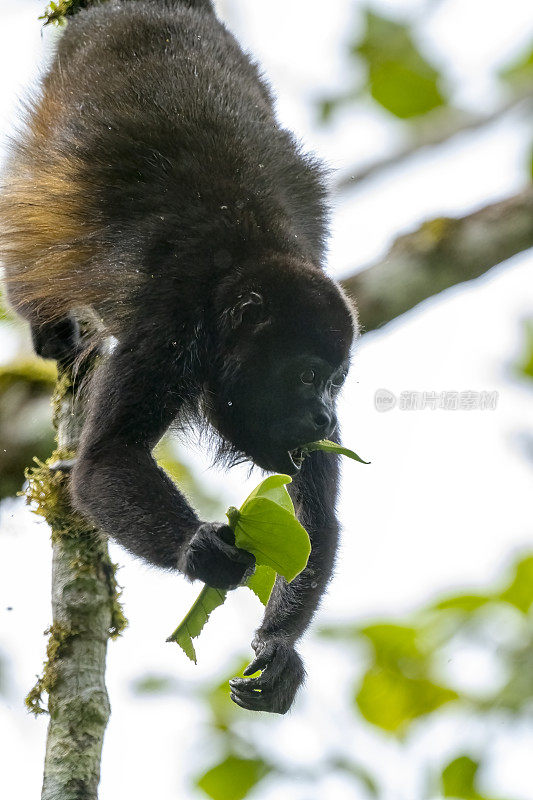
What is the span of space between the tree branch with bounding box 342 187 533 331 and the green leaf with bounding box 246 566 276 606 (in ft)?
7.45

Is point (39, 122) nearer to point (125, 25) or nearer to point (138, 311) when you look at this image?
point (125, 25)

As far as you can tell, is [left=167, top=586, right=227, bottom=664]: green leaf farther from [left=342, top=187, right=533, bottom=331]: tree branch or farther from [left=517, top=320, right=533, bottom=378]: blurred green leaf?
[left=342, top=187, right=533, bottom=331]: tree branch

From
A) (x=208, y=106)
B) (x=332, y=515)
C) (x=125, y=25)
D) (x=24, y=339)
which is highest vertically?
(x=125, y=25)

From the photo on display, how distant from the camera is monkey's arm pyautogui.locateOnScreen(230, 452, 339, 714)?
12.2 feet

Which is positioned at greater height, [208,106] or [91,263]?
[208,106]

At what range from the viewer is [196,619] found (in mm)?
3291

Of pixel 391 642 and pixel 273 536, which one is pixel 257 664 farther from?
pixel 391 642

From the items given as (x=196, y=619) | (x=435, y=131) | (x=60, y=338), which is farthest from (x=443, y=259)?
(x=196, y=619)

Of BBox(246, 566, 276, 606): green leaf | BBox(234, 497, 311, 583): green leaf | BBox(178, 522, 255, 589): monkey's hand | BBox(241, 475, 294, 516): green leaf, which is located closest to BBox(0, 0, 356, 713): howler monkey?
BBox(178, 522, 255, 589): monkey's hand

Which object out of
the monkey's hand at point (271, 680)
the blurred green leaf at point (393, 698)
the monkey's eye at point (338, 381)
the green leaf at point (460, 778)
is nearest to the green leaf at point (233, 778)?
the blurred green leaf at point (393, 698)

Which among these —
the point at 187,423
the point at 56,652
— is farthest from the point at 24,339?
the point at 56,652

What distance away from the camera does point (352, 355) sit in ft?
14.1

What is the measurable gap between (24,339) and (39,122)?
1207 millimetres

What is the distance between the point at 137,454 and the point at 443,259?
2.35m
